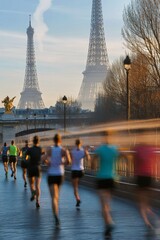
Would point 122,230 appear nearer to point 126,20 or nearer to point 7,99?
point 126,20

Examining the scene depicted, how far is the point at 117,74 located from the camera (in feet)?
252

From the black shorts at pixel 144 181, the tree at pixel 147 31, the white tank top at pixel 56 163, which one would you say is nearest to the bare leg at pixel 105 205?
the black shorts at pixel 144 181

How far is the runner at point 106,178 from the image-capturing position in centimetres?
1212

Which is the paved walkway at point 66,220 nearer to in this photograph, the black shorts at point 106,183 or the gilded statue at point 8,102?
the black shorts at point 106,183

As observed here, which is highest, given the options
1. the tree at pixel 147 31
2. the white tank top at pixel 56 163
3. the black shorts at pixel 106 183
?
the tree at pixel 147 31

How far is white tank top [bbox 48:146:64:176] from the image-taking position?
45.7 ft

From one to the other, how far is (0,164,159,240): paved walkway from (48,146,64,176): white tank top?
1.14 m

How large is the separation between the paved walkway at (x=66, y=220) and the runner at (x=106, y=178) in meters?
0.42

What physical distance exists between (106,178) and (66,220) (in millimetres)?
2838

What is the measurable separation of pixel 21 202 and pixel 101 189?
7656mm

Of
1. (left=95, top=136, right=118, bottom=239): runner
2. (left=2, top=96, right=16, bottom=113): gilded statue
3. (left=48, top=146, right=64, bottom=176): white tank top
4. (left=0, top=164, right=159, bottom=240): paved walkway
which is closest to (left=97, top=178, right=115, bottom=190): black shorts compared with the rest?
(left=95, top=136, right=118, bottom=239): runner

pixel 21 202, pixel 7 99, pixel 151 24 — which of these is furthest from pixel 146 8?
pixel 7 99

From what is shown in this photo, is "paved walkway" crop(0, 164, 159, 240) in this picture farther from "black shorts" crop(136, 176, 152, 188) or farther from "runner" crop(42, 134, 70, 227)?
"black shorts" crop(136, 176, 152, 188)

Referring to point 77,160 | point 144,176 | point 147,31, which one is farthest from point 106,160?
point 147,31
